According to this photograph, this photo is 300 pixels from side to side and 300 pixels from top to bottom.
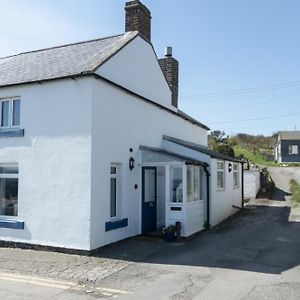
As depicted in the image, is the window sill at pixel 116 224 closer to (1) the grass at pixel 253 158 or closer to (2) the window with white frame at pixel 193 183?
(2) the window with white frame at pixel 193 183

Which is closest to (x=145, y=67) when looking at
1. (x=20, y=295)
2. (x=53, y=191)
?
(x=53, y=191)

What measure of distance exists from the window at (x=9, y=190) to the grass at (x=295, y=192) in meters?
17.8

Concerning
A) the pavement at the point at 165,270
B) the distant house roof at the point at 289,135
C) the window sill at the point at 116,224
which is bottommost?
the pavement at the point at 165,270

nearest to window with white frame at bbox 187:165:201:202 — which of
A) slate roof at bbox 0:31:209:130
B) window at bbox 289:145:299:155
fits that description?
slate roof at bbox 0:31:209:130

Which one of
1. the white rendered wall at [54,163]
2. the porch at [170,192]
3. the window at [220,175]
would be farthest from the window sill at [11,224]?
the window at [220,175]

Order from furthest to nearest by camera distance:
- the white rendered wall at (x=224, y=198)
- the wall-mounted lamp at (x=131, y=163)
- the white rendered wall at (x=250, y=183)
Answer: the white rendered wall at (x=250, y=183) < the white rendered wall at (x=224, y=198) < the wall-mounted lamp at (x=131, y=163)

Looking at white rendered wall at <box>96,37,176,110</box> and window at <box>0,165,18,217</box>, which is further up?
white rendered wall at <box>96,37,176,110</box>

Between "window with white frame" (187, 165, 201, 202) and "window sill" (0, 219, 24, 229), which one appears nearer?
"window sill" (0, 219, 24, 229)

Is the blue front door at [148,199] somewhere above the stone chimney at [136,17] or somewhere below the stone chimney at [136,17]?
below

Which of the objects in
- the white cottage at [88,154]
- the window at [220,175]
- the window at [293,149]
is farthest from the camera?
the window at [293,149]

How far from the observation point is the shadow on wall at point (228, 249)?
1070 centimetres

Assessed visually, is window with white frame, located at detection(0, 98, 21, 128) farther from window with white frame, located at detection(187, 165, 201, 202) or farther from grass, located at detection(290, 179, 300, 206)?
grass, located at detection(290, 179, 300, 206)

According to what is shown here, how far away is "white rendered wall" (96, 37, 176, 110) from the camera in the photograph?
14093 millimetres

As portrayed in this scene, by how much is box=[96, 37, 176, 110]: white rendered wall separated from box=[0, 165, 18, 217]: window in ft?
14.9
